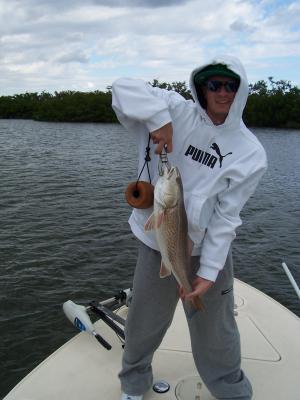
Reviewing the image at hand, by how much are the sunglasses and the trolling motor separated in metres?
2.52

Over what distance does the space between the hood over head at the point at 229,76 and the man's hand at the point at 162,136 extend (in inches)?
13.4

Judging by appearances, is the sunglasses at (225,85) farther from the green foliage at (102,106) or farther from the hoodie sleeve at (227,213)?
the green foliage at (102,106)

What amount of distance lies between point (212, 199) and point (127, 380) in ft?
5.04

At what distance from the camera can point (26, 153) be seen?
25.9m

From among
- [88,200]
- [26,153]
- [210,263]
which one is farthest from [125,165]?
[210,263]

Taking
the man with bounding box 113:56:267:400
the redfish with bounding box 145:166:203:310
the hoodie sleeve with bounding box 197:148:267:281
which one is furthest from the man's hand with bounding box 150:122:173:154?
the hoodie sleeve with bounding box 197:148:267:281

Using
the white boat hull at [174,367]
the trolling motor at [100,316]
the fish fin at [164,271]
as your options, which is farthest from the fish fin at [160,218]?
the trolling motor at [100,316]

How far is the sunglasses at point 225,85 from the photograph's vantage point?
114 inches

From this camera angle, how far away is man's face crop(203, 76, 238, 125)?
2.92 m

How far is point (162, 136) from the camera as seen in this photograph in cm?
287

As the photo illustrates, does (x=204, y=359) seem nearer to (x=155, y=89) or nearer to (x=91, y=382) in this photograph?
(x=91, y=382)

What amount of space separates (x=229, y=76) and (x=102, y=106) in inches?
3495

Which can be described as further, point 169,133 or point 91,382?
point 91,382

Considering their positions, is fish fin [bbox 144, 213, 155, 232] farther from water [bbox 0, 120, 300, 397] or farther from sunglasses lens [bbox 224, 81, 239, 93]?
water [bbox 0, 120, 300, 397]
